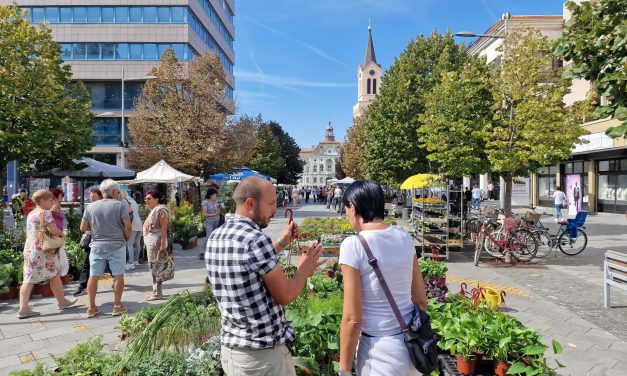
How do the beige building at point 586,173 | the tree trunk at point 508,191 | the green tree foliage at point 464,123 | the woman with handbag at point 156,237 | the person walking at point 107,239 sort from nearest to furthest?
the person walking at point 107,239
the woman with handbag at point 156,237
the green tree foliage at point 464,123
the tree trunk at point 508,191
the beige building at point 586,173

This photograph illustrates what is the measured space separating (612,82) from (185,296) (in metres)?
5.42

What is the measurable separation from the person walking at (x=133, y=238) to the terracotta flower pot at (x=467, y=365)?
7583 mm

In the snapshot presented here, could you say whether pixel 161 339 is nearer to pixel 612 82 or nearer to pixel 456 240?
pixel 612 82

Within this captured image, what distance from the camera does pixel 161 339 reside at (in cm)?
353

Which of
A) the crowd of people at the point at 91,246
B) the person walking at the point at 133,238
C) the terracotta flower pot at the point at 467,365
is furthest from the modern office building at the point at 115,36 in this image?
the terracotta flower pot at the point at 467,365

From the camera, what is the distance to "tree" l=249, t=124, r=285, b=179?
1897 inches

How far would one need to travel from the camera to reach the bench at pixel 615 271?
20.6 feet

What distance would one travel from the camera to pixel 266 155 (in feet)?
162

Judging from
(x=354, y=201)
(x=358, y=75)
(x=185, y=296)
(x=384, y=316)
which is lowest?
(x=185, y=296)

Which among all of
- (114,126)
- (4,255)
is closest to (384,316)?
(4,255)

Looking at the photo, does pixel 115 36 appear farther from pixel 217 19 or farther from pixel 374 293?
pixel 374 293

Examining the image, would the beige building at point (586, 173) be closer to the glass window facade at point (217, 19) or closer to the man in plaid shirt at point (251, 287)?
the man in plaid shirt at point (251, 287)

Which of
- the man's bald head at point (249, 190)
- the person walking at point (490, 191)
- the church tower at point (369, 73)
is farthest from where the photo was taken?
the church tower at point (369, 73)

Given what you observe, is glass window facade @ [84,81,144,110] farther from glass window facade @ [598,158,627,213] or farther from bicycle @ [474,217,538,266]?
glass window facade @ [598,158,627,213]
